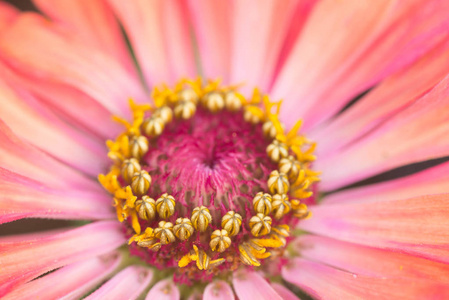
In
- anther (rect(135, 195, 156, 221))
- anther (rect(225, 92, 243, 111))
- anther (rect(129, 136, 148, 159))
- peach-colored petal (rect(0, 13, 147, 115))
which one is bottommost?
anther (rect(135, 195, 156, 221))

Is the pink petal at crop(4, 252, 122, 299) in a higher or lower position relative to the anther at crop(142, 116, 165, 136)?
→ lower

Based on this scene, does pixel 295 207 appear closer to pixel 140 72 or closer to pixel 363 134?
pixel 363 134

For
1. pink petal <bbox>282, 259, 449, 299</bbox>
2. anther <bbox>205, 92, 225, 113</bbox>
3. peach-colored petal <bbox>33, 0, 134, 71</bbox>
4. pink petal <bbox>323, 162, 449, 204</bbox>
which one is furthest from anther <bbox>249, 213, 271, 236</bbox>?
peach-colored petal <bbox>33, 0, 134, 71</bbox>

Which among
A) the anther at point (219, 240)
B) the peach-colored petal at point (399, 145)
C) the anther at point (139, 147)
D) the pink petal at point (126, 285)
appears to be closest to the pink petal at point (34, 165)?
the anther at point (139, 147)

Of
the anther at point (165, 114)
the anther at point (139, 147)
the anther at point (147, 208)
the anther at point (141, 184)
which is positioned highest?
the anther at point (165, 114)

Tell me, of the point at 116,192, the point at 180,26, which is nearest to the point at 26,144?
the point at 116,192

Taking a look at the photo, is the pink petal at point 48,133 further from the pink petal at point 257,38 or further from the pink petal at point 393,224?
the pink petal at point 393,224

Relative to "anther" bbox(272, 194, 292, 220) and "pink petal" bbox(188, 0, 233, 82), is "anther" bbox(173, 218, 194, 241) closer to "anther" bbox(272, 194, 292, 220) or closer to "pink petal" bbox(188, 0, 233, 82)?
"anther" bbox(272, 194, 292, 220)
